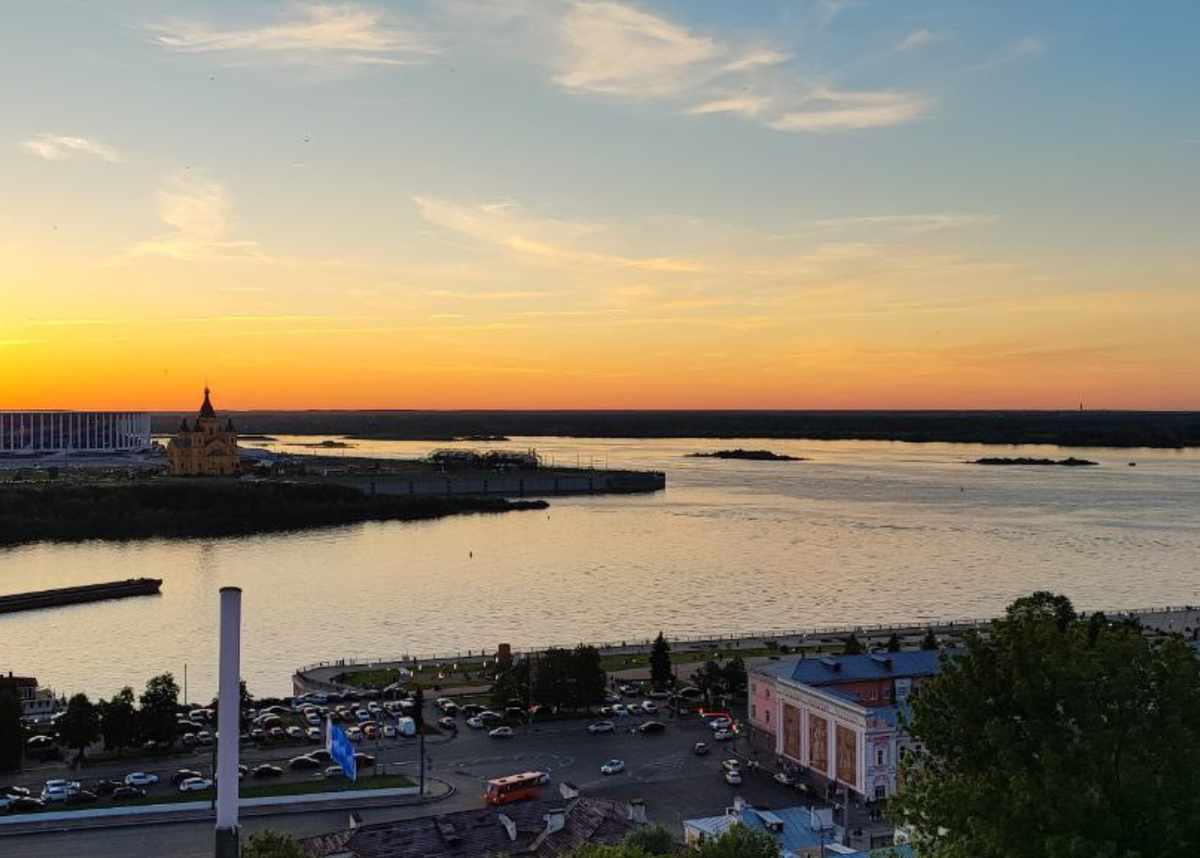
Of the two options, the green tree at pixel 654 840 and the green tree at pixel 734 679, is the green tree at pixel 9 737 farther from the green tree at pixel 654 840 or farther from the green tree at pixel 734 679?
the green tree at pixel 734 679

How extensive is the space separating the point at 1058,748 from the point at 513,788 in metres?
8.93

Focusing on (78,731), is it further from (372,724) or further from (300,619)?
(300,619)

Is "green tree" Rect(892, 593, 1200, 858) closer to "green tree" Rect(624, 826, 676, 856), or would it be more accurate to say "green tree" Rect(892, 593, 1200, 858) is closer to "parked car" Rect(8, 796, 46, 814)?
"green tree" Rect(624, 826, 676, 856)

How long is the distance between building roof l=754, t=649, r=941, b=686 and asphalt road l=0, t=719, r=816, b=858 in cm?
128

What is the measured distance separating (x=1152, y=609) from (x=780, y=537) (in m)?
15.4

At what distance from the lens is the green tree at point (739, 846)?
8.93 meters

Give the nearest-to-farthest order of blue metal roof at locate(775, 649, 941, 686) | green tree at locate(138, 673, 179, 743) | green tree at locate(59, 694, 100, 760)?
green tree at locate(59, 694, 100, 760) → green tree at locate(138, 673, 179, 743) → blue metal roof at locate(775, 649, 941, 686)

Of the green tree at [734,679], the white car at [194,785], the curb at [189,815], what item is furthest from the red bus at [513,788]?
the green tree at [734,679]

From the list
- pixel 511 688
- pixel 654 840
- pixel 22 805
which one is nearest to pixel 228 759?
pixel 654 840

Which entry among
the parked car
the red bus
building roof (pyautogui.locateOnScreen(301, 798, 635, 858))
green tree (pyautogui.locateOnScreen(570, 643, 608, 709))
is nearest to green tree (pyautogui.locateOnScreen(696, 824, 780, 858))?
building roof (pyautogui.locateOnScreen(301, 798, 635, 858))

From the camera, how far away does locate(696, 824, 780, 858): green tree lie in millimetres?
8930

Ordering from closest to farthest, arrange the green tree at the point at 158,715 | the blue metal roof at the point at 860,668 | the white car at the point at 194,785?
the white car at the point at 194,785, the green tree at the point at 158,715, the blue metal roof at the point at 860,668

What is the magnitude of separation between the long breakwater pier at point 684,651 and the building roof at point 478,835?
784 centimetres

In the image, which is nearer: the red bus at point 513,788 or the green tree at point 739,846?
the green tree at point 739,846
